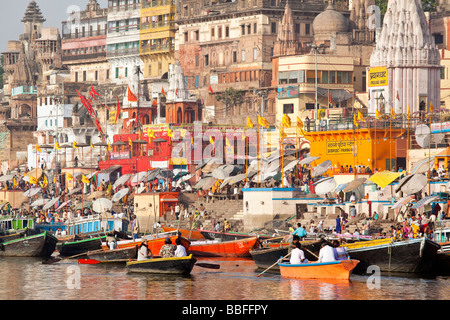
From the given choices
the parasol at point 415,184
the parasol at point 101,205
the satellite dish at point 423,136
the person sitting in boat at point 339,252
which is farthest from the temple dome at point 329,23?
the person sitting in boat at point 339,252

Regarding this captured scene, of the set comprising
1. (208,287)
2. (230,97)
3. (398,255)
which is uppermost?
(230,97)

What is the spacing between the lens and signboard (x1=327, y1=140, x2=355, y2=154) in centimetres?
5969

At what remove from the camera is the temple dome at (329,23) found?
79875mm

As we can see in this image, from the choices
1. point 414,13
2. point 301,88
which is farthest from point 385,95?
point 301,88

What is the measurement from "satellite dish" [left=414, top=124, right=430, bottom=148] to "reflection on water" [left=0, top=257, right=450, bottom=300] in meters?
14.4

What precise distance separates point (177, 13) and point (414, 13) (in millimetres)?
33637

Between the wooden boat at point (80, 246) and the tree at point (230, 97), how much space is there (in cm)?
3364

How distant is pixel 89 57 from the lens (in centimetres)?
10762

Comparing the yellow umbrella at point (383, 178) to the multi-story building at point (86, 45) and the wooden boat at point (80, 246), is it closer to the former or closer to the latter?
the wooden boat at point (80, 246)

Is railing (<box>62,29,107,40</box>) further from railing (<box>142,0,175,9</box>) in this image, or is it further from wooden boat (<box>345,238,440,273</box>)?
wooden boat (<box>345,238,440,273</box>)

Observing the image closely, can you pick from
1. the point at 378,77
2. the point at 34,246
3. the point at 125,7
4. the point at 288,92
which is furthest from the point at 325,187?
the point at 125,7

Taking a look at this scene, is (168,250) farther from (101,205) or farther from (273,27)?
(273,27)

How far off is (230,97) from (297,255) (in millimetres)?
45779

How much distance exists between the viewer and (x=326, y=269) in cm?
3672
